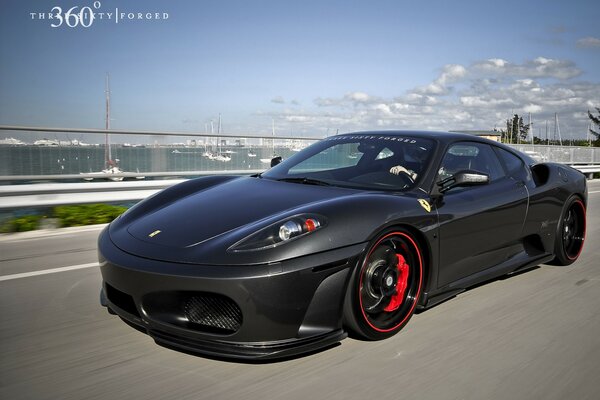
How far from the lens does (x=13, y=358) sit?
2.84 m

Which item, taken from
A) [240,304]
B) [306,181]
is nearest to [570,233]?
[306,181]

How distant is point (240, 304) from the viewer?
105 inches

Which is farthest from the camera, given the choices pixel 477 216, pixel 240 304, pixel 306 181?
pixel 306 181

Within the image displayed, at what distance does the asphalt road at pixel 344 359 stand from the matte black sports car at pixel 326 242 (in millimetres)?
145

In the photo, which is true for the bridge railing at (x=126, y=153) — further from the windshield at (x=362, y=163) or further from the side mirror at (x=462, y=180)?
the side mirror at (x=462, y=180)

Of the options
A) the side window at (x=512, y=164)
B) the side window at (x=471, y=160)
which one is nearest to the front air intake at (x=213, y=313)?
the side window at (x=471, y=160)

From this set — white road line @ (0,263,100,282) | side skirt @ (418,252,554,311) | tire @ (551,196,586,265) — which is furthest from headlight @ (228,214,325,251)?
tire @ (551,196,586,265)

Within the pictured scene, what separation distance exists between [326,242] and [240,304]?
550mm

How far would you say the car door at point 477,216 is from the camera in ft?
12.0

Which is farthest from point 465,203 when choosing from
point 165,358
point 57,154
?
point 57,154

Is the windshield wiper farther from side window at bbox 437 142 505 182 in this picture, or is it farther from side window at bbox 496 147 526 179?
side window at bbox 496 147 526 179

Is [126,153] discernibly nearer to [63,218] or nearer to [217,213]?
[63,218]

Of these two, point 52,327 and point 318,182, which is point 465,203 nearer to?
point 318,182

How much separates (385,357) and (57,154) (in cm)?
578
